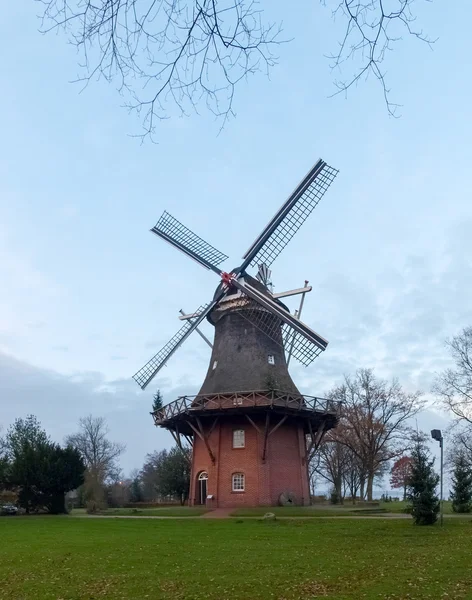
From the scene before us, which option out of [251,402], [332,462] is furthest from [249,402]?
[332,462]

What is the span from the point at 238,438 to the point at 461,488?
14214 millimetres

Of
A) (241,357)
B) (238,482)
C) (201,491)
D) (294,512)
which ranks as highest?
(241,357)

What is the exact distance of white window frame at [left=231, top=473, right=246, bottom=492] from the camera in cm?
2973

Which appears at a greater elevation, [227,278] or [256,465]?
[227,278]

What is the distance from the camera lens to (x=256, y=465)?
2950 centimetres

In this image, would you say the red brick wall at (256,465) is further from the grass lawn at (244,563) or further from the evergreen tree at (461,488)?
the evergreen tree at (461,488)

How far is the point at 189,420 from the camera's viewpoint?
3134 centimetres

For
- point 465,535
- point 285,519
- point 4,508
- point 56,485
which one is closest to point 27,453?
point 56,485

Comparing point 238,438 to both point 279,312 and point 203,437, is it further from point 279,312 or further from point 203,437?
point 279,312

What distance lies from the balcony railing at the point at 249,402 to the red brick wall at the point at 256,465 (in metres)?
1.31

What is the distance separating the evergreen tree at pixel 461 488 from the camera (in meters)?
33.2

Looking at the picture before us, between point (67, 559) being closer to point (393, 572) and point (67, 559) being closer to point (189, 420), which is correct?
point (393, 572)

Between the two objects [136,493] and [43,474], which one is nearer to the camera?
[43,474]

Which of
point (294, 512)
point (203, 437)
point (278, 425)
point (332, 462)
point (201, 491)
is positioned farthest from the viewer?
point (332, 462)
